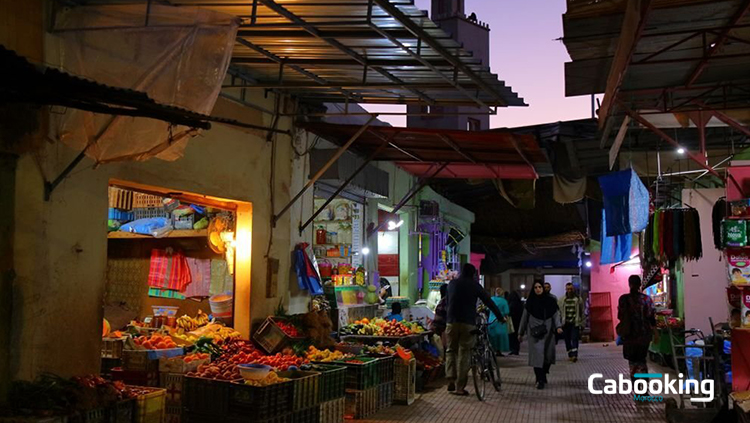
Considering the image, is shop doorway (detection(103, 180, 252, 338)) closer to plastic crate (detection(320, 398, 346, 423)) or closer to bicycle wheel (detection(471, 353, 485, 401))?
plastic crate (detection(320, 398, 346, 423))

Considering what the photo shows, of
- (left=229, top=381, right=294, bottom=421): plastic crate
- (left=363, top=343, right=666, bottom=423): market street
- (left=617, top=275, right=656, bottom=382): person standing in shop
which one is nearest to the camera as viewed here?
(left=229, top=381, right=294, bottom=421): plastic crate

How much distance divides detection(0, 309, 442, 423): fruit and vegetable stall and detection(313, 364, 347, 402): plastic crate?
0.04 feet

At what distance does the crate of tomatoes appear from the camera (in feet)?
33.0

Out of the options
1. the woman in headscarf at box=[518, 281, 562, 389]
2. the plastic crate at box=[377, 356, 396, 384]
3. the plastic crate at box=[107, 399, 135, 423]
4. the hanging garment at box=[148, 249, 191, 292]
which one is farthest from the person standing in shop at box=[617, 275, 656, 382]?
the hanging garment at box=[148, 249, 191, 292]

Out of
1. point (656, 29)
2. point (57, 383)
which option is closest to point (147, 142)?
point (57, 383)

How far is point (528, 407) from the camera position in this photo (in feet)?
33.8

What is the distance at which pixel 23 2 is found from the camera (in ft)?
21.4

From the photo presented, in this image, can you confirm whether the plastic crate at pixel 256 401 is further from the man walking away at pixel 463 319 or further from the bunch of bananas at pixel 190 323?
the man walking away at pixel 463 319

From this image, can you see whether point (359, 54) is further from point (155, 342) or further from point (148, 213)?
point (148, 213)

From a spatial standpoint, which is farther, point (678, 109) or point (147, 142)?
point (678, 109)

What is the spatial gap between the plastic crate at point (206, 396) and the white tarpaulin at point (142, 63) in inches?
102

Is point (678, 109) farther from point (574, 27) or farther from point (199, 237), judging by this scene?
point (199, 237)

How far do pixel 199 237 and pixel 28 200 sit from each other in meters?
5.42

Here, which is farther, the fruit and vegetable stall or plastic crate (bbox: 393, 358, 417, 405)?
plastic crate (bbox: 393, 358, 417, 405)
